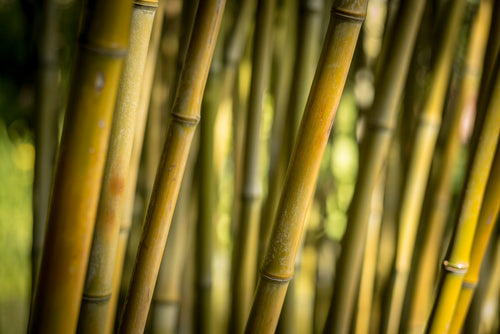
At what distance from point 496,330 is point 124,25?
0.81m

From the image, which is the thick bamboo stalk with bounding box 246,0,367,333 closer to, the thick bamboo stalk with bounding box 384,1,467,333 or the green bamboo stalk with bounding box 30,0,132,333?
the green bamboo stalk with bounding box 30,0,132,333

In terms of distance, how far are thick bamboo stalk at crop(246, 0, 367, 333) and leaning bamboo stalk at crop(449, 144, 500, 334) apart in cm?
20

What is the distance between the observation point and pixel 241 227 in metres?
0.69

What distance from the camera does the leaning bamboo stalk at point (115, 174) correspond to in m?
0.38

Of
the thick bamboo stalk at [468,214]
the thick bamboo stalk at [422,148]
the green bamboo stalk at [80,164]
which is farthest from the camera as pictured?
the thick bamboo stalk at [422,148]

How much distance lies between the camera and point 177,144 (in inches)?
15.5

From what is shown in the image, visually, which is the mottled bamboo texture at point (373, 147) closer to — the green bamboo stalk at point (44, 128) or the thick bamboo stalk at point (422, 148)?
the thick bamboo stalk at point (422, 148)

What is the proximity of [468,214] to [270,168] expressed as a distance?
1.10 feet

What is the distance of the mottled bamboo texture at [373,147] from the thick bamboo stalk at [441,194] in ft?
0.57

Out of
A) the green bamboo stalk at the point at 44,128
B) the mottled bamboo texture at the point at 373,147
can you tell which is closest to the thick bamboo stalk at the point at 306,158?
the mottled bamboo texture at the point at 373,147

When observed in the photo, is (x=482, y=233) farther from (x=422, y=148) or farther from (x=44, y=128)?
(x=44, y=128)

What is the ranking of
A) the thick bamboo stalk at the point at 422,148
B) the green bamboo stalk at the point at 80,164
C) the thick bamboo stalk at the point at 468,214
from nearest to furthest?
1. the green bamboo stalk at the point at 80,164
2. the thick bamboo stalk at the point at 468,214
3. the thick bamboo stalk at the point at 422,148

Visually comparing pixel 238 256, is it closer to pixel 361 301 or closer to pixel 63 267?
pixel 361 301

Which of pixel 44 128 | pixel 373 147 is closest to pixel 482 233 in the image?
pixel 373 147
